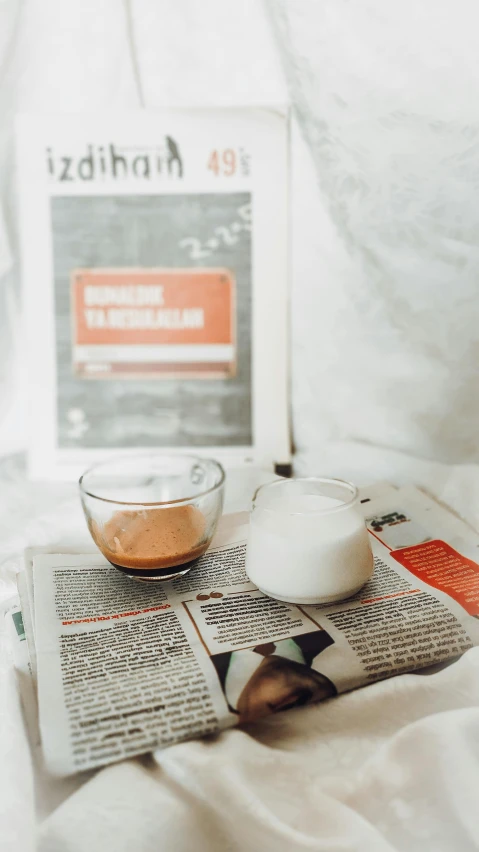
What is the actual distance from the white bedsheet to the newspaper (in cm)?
1

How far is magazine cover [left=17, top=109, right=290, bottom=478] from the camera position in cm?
79

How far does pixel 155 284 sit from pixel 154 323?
46 millimetres

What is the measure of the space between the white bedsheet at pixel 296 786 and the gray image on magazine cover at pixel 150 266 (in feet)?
1.47

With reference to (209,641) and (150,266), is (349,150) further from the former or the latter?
(209,641)

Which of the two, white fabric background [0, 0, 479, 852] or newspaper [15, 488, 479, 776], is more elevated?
white fabric background [0, 0, 479, 852]

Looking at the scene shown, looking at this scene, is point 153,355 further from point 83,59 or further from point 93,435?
point 83,59

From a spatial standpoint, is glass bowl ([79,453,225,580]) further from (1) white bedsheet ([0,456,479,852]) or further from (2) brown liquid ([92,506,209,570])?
(1) white bedsheet ([0,456,479,852])

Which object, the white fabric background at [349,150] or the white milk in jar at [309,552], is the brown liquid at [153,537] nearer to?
the white milk in jar at [309,552]

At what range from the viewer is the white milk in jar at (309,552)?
1.62 ft

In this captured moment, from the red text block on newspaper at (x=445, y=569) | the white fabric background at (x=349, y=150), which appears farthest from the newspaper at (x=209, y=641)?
the white fabric background at (x=349, y=150)

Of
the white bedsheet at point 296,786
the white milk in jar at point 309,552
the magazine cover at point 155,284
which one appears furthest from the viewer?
the magazine cover at point 155,284

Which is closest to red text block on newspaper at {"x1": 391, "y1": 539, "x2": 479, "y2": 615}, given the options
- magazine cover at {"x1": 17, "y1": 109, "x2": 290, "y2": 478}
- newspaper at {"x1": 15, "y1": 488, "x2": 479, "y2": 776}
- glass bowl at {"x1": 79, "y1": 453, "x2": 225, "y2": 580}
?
newspaper at {"x1": 15, "y1": 488, "x2": 479, "y2": 776}

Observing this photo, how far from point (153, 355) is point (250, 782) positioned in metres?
0.55

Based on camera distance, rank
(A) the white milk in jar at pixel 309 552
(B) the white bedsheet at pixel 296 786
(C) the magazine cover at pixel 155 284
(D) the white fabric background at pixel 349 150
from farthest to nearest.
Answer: (C) the magazine cover at pixel 155 284, (D) the white fabric background at pixel 349 150, (A) the white milk in jar at pixel 309 552, (B) the white bedsheet at pixel 296 786
